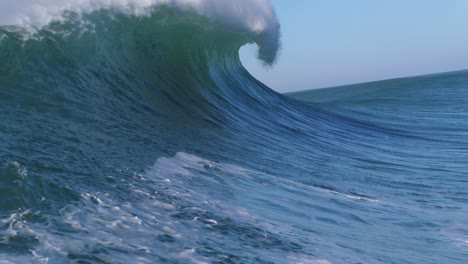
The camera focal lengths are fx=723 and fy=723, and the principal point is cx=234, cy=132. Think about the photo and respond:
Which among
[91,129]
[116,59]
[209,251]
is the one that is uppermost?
[116,59]

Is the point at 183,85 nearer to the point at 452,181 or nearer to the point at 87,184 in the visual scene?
the point at 452,181

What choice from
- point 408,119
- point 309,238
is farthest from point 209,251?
point 408,119

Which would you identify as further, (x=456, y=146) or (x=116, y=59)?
(x=456, y=146)

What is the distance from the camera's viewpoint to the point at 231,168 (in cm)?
677

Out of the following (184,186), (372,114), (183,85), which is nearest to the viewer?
(184,186)

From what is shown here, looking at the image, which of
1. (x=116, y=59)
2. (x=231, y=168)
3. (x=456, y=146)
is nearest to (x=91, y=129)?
(x=231, y=168)

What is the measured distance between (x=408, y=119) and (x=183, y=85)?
820 cm

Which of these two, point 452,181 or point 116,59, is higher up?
point 116,59

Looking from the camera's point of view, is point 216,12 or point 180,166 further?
point 216,12

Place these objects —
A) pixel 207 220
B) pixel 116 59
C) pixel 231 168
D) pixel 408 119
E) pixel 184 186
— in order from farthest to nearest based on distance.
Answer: pixel 408 119
pixel 116 59
pixel 231 168
pixel 184 186
pixel 207 220

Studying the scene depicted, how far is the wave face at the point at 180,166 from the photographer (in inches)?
156

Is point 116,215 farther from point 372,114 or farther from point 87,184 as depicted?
point 372,114

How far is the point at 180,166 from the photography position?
6039mm

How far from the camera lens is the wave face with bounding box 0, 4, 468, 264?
3.96 metres
